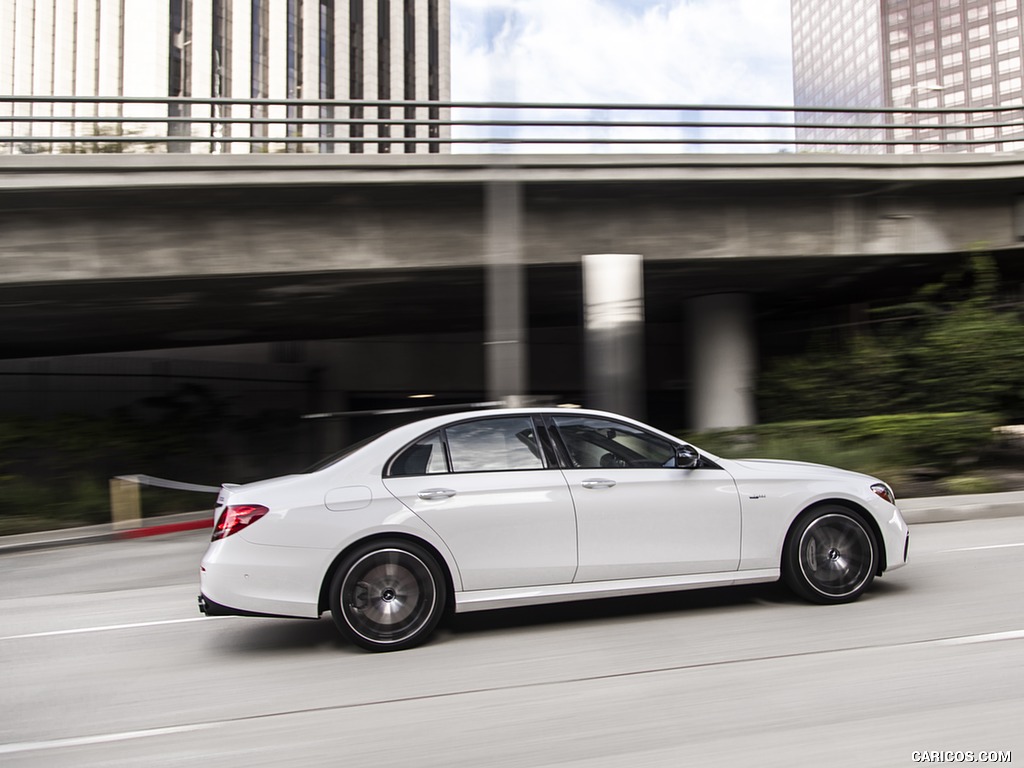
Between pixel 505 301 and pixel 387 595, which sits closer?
pixel 387 595

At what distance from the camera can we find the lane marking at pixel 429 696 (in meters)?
4.17

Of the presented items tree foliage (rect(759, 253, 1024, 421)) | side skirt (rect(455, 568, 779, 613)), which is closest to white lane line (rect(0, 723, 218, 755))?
side skirt (rect(455, 568, 779, 613))

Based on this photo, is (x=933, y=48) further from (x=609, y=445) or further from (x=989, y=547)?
(x=609, y=445)

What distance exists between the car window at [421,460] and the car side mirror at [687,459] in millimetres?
1536

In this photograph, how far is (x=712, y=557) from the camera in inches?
226

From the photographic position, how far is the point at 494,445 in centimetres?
575

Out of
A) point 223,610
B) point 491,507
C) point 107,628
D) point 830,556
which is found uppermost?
point 491,507

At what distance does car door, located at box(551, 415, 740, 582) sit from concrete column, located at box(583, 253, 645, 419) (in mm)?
7395

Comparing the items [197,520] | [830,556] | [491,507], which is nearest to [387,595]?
[491,507]

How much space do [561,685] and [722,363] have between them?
1424 cm

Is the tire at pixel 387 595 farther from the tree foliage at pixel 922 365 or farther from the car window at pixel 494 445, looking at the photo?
the tree foliage at pixel 922 365

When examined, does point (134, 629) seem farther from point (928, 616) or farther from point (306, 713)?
point (928, 616)

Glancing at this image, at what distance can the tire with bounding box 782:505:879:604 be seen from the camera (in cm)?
586

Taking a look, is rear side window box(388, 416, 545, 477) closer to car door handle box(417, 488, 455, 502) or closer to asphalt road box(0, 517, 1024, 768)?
car door handle box(417, 488, 455, 502)
